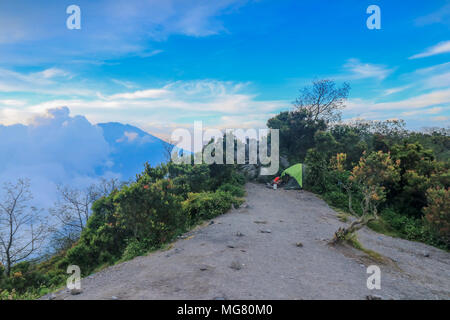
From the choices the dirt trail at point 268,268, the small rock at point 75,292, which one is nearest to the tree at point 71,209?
the dirt trail at point 268,268

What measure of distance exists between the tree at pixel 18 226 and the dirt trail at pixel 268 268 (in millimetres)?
12970

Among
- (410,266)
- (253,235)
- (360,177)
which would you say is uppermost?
(360,177)

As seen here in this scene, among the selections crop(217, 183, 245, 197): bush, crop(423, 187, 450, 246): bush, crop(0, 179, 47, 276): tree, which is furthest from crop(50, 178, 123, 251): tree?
crop(423, 187, 450, 246): bush

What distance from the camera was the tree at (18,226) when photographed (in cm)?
1457

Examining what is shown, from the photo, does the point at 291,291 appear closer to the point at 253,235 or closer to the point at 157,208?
the point at 253,235

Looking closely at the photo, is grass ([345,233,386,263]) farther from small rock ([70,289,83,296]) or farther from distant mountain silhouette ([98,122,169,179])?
distant mountain silhouette ([98,122,169,179])

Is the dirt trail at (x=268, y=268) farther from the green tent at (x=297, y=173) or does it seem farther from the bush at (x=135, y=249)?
the green tent at (x=297, y=173)

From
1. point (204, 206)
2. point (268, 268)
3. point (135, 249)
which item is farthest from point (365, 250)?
point (135, 249)

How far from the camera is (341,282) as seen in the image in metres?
4.57

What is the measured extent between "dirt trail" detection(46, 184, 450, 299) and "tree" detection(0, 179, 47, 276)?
42.6 feet

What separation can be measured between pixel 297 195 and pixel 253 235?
8650 mm

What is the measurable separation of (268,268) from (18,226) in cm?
1828

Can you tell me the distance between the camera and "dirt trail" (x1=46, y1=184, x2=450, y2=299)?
4.00 m
